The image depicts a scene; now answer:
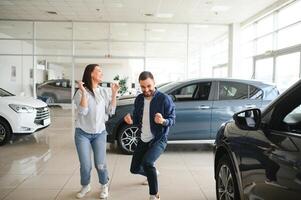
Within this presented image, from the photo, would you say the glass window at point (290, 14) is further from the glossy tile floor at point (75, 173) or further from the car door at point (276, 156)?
the car door at point (276, 156)

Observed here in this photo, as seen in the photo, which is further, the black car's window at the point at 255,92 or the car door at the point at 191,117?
the black car's window at the point at 255,92

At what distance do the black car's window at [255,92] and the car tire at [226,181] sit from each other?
336cm

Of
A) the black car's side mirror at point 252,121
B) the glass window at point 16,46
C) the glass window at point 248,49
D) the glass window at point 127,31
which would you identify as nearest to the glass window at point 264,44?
the glass window at point 248,49

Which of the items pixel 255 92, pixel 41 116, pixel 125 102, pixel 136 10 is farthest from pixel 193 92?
pixel 136 10

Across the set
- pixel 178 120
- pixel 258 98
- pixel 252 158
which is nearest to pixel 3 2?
pixel 178 120

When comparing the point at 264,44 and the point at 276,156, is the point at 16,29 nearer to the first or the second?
the point at 264,44

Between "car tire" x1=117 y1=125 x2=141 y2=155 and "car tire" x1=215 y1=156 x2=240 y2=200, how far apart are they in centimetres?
293

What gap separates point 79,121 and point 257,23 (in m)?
10.4

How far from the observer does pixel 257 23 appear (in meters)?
12.4

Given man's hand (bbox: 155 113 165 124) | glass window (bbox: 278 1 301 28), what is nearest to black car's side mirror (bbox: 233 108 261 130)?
man's hand (bbox: 155 113 165 124)

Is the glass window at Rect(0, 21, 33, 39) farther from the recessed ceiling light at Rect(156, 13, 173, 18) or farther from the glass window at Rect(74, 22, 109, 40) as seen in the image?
the recessed ceiling light at Rect(156, 13, 173, 18)

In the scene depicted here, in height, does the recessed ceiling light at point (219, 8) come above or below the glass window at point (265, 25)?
above

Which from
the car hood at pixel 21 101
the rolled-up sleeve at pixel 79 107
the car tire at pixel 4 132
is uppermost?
the rolled-up sleeve at pixel 79 107

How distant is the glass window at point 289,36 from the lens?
9.17 meters
